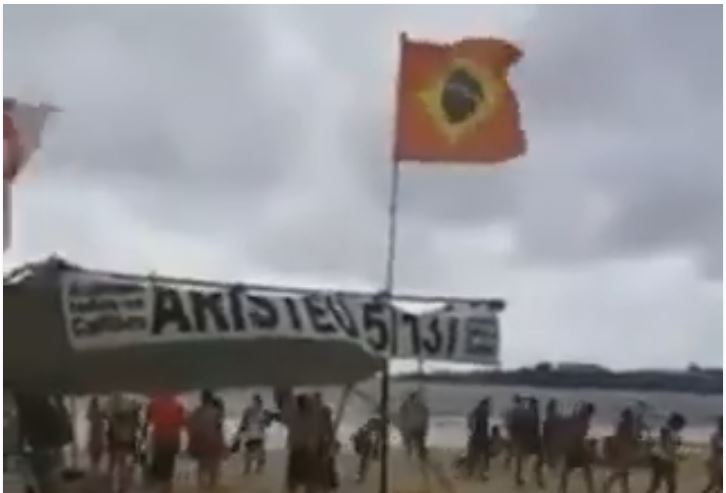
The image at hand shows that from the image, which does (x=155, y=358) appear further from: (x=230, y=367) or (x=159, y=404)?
(x=159, y=404)

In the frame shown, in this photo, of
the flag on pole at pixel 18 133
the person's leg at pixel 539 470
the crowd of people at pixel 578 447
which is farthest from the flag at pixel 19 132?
the person's leg at pixel 539 470

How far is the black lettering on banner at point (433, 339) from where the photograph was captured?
11.3 meters

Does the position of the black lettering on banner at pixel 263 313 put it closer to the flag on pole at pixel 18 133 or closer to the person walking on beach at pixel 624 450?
the flag on pole at pixel 18 133

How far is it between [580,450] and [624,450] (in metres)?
0.43

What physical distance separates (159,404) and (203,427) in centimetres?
46

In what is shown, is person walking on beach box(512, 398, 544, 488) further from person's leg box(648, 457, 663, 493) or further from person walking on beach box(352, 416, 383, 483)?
person's leg box(648, 457, 663, 493)

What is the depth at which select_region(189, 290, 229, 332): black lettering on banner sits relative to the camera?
36.0 feet

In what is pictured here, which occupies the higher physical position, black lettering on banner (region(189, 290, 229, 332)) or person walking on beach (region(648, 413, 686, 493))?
black lettering on banner (region(189, 290, 229, 332))

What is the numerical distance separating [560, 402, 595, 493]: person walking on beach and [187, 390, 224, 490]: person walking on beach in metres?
3.06

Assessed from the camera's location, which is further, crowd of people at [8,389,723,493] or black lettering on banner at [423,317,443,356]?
crowd of people at [8,389,723,493]

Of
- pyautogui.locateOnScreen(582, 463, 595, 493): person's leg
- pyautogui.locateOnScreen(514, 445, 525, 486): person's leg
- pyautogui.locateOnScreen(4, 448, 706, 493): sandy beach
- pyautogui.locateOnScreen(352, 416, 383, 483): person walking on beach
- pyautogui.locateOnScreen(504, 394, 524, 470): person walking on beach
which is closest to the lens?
pyautogui.locateOnScreen(4, 448, 706, 493): sandy beach

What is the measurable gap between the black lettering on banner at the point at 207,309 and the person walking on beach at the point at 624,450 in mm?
4805

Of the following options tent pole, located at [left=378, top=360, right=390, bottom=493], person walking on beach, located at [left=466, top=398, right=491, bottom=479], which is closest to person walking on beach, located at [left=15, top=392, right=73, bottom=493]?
tent pole, located at [left=378, top=360, right=390, bottom=493]

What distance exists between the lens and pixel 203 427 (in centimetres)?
1377
